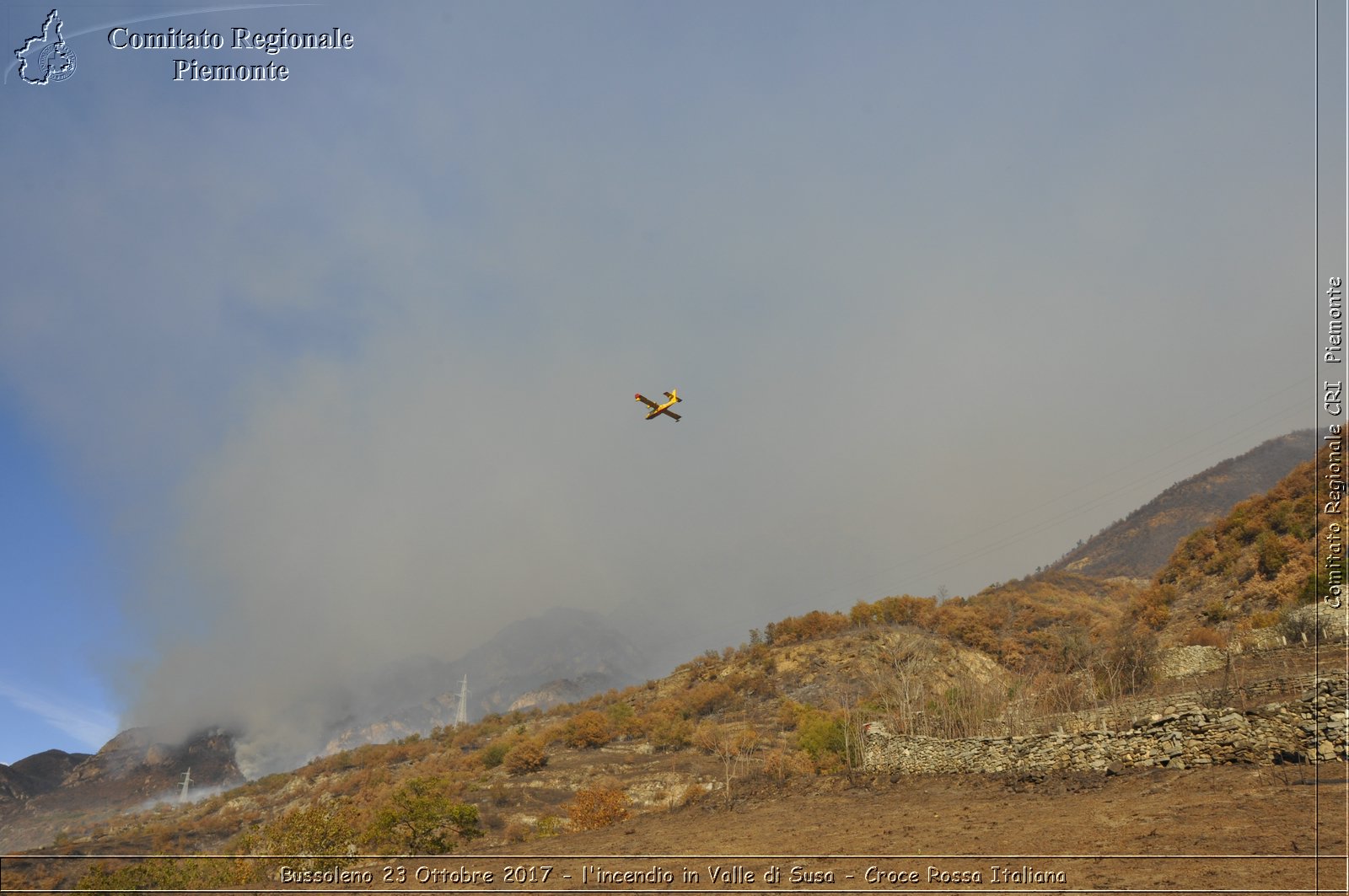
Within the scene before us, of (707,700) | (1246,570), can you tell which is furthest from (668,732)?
(1246,570)

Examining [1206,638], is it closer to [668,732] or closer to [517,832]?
[668,732]

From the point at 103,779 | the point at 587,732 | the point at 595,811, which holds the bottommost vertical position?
the point at 103,779

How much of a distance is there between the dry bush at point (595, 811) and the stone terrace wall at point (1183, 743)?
31.4ft

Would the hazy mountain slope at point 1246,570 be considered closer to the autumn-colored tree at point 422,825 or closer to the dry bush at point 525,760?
the autumn-colored tree at point 422,825

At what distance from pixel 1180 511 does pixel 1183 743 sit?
9823cm

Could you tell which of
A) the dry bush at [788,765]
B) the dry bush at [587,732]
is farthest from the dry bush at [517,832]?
the dry bush at [587,732]

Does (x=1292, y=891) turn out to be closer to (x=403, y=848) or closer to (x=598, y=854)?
(x=598, y=854)

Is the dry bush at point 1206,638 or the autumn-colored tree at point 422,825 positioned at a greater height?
the dry bush at point 1206,638

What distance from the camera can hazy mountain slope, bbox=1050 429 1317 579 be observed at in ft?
281

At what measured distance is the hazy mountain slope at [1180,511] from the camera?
85.6 m

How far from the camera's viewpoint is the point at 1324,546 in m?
26.9

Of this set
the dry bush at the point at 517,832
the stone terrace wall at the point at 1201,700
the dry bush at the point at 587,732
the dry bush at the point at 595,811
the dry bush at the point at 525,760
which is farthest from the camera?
the dry bush at the point at 587,732

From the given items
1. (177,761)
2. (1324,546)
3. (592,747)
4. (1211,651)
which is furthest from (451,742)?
(177,761)

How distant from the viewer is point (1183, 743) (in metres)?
14.2
